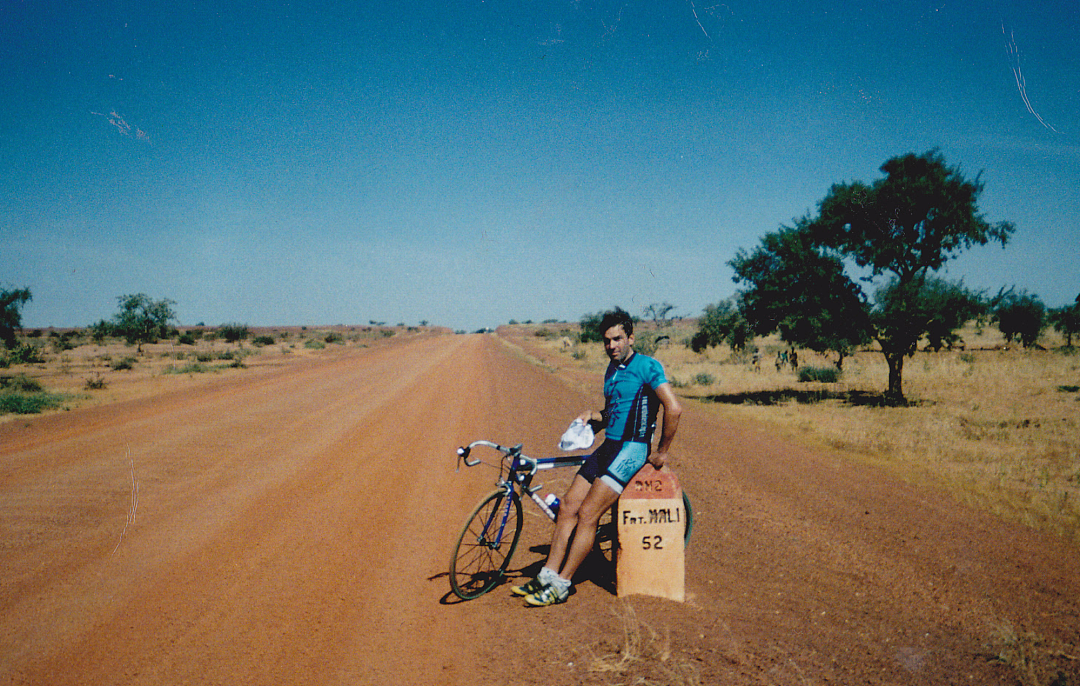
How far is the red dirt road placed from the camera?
3.55 metres

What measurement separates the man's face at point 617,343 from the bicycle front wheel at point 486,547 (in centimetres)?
148

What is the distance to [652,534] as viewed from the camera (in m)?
4.26

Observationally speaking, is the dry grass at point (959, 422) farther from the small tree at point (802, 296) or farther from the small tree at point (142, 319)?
the small tree at point (142, 319)

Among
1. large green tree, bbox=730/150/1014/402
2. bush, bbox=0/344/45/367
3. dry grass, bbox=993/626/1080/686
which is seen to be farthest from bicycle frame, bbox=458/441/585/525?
bush, bbox=0/344/45/367

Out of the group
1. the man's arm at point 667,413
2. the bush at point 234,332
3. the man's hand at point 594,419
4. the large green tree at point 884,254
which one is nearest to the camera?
the man's arm at point 667,413

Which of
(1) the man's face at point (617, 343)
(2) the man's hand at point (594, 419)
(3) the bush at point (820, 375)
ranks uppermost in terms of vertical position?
(1) the man's face at point (617, 343)

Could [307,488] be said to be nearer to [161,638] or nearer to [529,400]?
[161,638]

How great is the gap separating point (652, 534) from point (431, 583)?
196 cm

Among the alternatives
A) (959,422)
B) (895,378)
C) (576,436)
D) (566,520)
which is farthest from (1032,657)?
(895,378)

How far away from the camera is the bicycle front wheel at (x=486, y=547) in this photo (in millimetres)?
4594

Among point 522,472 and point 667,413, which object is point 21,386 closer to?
point 522,472

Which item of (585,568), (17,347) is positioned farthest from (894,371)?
(17,347)

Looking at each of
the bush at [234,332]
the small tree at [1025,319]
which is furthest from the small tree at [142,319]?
the small tree at [1025,319]

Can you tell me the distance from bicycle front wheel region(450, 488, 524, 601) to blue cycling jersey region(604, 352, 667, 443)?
3.80ft
